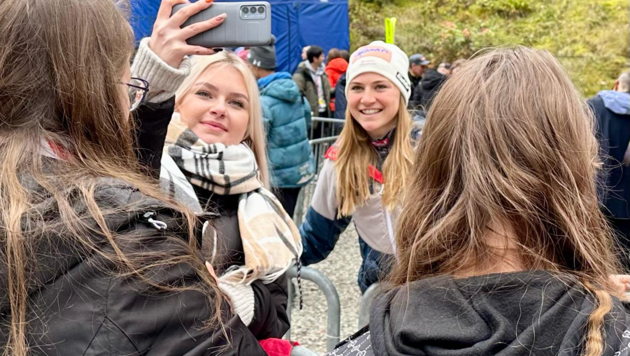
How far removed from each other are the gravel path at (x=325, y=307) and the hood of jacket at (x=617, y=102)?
2669 mm

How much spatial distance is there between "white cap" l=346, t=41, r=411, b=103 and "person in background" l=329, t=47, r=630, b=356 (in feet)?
5.77

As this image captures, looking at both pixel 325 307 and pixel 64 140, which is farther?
pixel 325 307

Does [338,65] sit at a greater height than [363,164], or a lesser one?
lesser

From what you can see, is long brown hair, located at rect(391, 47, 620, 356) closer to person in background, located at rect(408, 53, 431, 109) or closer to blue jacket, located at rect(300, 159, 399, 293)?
blue jacket, located at rect(300, 159, 399, 293)

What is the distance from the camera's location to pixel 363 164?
3.17 metres

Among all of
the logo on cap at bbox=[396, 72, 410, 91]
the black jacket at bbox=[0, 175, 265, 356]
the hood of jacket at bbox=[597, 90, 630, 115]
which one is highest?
the black jacket at bbox=[0, 175, 265, 356]

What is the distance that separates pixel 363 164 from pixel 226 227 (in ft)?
3.46

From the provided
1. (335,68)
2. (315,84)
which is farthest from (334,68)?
(315,84)

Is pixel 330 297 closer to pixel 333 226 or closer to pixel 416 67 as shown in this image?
pixel 333 226

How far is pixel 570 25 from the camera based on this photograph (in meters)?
19.0

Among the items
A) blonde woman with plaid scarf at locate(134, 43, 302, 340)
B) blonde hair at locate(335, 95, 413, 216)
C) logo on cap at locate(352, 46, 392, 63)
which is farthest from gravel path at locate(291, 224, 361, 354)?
blonde woman with plaid scarf at locate(134, 43, 302, 340)

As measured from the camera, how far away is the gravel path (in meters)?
4.98

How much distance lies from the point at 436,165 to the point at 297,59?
1467cm

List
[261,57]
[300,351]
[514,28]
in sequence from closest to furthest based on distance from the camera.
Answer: [300,351] < [261,57] < [514,28]
